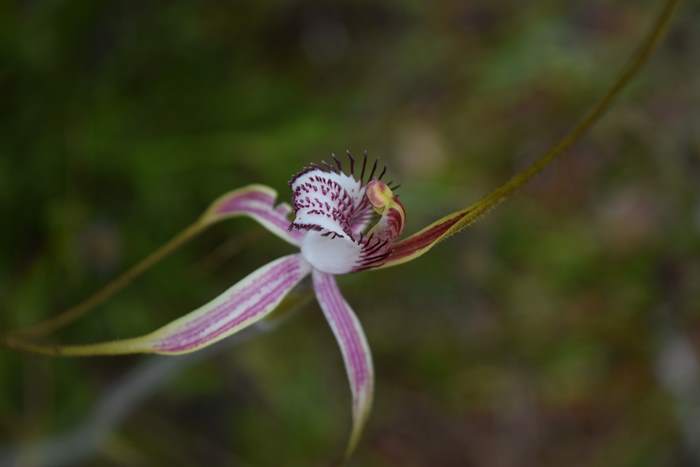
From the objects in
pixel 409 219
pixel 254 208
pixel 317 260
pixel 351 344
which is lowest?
pixel 351 344

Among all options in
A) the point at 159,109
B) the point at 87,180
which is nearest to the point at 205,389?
the point at 87,180

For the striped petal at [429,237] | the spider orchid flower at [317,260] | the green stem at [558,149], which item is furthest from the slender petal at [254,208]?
the green stem at [558,149]

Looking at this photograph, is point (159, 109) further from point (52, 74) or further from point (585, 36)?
point (585, 36)

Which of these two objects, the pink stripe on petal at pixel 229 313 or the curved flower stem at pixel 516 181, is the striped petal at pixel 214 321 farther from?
the curved flower stem at pixel 516 181

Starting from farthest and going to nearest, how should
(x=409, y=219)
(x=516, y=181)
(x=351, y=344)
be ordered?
(x=409, y=219)
(x=351, y=344)
(x=516, y=181)

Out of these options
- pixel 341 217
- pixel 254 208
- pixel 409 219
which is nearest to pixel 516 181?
pixel 341 217

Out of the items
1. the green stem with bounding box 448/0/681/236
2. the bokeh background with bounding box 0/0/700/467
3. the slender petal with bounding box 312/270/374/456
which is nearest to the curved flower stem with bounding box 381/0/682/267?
the green stem with bounding box 448/0/681/236

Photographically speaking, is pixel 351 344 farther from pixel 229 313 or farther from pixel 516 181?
pixel 516 181
